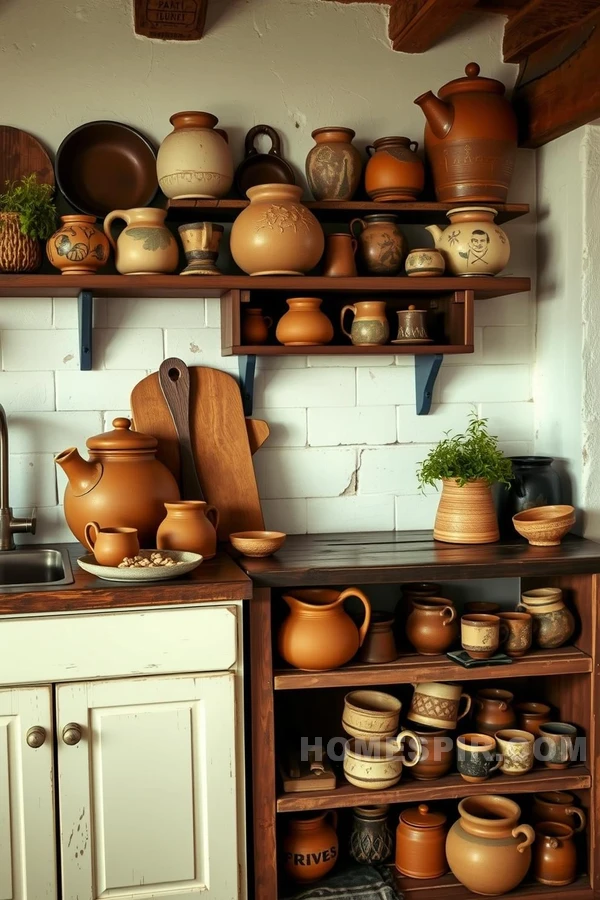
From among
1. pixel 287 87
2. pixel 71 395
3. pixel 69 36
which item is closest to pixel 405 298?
pixel 287 87

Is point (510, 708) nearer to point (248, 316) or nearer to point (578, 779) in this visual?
point (578, 779)

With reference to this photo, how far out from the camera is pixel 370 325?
8.31ft

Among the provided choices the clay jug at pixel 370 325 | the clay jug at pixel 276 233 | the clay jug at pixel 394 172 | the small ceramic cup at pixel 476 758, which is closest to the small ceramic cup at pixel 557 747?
the small ceramic cup at pixel 476 758

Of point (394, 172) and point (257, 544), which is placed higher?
point (394, 172)

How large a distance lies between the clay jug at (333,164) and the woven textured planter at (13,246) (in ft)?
2.39

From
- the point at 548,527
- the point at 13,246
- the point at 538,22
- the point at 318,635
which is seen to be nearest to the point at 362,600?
the point at 318,635

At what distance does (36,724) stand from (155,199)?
52.5 inches

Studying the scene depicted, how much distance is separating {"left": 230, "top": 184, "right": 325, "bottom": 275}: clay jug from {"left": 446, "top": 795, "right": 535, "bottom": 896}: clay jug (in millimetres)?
1369

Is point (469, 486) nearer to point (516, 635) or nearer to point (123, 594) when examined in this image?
point (516, 635)

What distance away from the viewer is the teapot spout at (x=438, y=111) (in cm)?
254

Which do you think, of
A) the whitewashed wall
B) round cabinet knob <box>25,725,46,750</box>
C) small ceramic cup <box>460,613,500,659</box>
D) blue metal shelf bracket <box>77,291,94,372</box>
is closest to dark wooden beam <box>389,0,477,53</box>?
the whitewashed wall

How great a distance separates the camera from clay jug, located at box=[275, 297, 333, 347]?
250 centimetres

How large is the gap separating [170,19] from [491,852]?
2.14 metres

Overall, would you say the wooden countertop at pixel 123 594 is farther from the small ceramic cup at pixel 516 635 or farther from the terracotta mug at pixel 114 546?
the small ceramic cup at pixel 516 635
